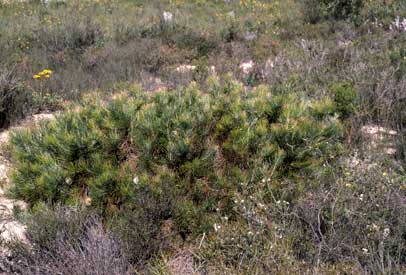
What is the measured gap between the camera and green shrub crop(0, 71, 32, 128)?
246 inches

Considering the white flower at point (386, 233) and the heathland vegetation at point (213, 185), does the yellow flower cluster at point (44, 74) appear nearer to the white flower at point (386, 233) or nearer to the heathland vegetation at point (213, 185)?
the heathland vegetation at point (213, 185)

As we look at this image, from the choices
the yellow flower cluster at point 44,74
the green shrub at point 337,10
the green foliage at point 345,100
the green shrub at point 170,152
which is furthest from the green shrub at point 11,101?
the green shrub at point 337,10

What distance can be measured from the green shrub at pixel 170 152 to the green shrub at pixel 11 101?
2.58 m

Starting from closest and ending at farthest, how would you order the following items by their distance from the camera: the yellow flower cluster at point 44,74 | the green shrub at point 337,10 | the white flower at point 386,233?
the white flower at point 386,233, the yellow flower cluster at point 44,74, the green shrub at point 337,10

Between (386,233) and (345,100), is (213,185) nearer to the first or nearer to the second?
(386,233)

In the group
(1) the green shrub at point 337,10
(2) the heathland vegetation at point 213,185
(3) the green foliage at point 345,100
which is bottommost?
(1) the green shrub at point 337,10

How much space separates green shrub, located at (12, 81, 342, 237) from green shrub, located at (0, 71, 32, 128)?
8.47 feet

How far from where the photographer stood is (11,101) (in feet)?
20.9

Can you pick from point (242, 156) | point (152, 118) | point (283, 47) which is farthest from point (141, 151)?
point (283, 47)

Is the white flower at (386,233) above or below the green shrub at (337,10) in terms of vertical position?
above

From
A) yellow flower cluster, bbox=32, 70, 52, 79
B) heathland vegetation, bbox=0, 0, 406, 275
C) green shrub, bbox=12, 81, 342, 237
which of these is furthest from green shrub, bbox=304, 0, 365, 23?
green shrub, bbox=12, 81, 342, 237

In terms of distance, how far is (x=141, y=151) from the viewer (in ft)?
12.1

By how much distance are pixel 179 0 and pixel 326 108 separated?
43.9 ft

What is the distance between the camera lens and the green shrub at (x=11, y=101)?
6.25 m
